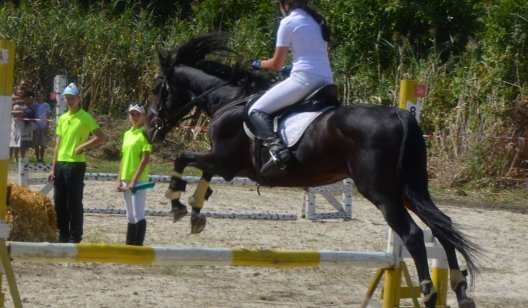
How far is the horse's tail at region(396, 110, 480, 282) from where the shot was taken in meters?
7.83

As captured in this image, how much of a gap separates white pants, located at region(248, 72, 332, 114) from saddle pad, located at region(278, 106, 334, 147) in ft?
0.41

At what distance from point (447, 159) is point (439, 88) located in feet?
8.05

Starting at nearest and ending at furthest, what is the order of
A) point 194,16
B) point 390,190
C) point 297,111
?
point 390,190, point 297,111, point 194,16

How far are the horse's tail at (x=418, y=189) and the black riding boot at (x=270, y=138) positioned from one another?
3.03ft

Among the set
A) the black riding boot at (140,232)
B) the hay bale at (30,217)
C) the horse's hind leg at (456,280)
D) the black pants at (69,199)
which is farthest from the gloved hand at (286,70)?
the hay bale at (30,217)

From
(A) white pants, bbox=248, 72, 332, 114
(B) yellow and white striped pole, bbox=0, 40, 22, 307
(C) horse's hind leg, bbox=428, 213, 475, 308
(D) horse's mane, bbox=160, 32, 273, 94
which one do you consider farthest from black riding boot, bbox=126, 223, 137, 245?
(B) yellow and white striped pole, bbox=0, 40, 22, 307

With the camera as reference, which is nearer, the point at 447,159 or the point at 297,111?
the point at 297,111

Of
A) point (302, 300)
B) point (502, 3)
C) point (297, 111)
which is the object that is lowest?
point (302, 300)

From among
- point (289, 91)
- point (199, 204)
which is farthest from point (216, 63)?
point (199, 204)

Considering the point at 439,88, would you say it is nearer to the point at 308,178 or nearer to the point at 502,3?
the point at 502,3

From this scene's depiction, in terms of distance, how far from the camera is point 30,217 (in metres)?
10.9

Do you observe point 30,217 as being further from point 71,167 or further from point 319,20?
point 319,20

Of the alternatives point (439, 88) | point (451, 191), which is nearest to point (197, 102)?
point (451, 191)

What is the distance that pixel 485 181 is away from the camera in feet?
61.1
